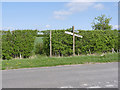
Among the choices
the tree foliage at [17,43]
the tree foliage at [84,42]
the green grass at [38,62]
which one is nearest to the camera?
the green grass at [38,62]

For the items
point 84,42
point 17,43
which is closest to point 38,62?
point 17,43

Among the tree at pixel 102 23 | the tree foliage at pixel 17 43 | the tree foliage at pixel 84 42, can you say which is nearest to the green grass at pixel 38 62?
the tree foliage at pixel 17 43

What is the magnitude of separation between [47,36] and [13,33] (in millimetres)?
3485

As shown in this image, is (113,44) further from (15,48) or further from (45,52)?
(15,48)

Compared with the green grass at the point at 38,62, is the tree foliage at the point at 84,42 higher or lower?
higher

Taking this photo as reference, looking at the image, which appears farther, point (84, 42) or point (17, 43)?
point (84, 42)

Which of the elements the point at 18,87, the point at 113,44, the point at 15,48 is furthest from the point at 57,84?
the point at 113,44

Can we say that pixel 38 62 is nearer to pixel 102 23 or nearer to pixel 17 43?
pixel 17 43

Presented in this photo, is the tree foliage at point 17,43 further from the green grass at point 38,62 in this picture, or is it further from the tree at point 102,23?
the tree at point 102,23

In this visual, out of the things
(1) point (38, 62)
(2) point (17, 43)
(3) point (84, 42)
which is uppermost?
(3) point (84, 42)

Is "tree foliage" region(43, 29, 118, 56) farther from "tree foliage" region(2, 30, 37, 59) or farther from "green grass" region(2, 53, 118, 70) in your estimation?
"green grass" region(2, 53, 118, 70)

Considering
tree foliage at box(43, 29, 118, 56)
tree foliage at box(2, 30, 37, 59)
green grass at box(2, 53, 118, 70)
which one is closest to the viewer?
green grass at box(2, 53, 118, 70)

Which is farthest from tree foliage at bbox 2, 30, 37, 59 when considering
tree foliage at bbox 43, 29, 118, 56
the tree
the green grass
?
the tree

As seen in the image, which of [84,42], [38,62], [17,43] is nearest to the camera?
[38,62]
